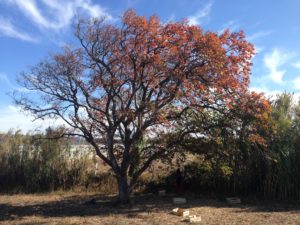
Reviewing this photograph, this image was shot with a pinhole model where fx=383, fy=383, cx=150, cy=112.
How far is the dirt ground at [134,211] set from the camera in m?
9.17

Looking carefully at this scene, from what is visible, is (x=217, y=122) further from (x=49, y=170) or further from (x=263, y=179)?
(x=49, y=170)

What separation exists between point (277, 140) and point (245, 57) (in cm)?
420

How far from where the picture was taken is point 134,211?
10375 mm

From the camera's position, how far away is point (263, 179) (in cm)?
1288

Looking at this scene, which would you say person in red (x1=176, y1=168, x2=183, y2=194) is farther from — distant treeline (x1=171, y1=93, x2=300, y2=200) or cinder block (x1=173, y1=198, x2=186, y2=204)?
cinder block (x1=173, y1=198, x2=186, y2=204)

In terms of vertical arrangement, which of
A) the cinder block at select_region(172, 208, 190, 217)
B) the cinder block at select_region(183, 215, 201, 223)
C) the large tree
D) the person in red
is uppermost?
the large tree

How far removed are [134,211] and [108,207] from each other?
983mm

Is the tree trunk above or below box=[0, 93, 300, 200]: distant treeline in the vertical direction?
Answer: below

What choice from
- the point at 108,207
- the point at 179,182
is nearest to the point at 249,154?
the point at 179,182

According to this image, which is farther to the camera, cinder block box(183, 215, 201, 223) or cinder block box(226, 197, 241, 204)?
cinder block box(226, 197, 241, 204)

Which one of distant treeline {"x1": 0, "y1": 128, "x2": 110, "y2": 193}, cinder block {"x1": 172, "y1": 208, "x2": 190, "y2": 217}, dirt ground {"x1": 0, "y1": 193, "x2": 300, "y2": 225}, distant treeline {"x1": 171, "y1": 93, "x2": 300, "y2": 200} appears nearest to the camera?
dirt ground {"x1": 0, "y1": 193, "x2": 300, "y2": 225}

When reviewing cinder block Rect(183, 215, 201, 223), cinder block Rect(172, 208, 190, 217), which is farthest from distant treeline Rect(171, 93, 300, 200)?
cinder block Rect(183, 215, 201, 223)

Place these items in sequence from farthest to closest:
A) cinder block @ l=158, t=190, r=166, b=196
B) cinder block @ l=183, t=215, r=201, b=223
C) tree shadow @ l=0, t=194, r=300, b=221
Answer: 1. cinder block @ l=158, t=190, r=166, b=196
2. tree shadow @ l=0, t=194, r=300, b=221
3. cinder block @ l=183, t=215, r=201, b=223

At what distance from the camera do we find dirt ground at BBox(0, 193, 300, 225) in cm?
917
